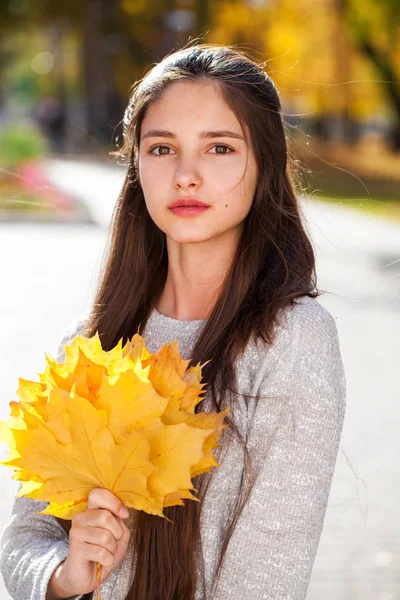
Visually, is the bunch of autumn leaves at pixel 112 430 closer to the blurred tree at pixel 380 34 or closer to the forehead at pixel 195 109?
the forehead at pixel 195 109

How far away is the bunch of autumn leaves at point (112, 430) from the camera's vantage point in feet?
5.95

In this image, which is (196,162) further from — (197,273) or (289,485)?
(289,485)

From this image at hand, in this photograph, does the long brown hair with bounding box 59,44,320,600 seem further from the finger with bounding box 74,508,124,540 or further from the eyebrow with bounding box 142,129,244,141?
the finger with bounding box 74,508,124,540

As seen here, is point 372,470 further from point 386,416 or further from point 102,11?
point 102,11

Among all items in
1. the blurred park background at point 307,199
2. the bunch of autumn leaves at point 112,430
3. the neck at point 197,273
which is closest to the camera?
the bunch of autumn leaves at point 112,430

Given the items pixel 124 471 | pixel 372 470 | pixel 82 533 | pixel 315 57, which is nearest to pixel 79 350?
pixel 124 471

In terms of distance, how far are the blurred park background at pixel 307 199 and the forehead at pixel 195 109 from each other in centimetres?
40

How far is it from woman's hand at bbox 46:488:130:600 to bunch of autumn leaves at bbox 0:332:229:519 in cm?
3

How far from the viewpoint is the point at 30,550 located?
2.35 m

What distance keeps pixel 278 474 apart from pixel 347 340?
745cm

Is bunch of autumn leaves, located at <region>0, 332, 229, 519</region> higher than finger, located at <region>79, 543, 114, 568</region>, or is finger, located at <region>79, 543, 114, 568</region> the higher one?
bunch of autumn leaves, located at <region>0, 332, 229, 519</region>

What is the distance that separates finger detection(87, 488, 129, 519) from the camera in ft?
6.18

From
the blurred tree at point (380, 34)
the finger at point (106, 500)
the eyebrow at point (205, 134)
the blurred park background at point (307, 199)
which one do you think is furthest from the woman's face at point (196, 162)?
the blurred tree at point (380, 34)

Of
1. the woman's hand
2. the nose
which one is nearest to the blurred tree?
the nose
